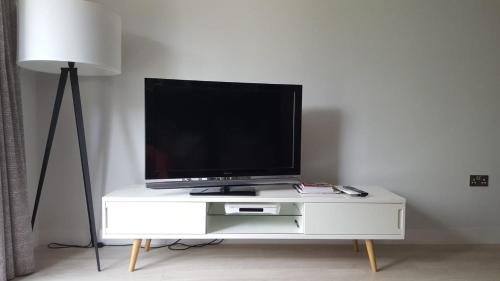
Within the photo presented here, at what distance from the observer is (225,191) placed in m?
1.73

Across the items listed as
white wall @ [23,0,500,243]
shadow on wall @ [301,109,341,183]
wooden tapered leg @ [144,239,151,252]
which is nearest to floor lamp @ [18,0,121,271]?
white wall @ [23,0,500,243]

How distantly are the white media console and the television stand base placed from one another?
0.15 ft

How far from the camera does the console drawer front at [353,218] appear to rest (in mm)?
1640

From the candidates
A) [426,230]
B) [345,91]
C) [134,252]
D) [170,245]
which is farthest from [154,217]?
[426,230]

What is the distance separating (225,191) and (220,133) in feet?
1.18

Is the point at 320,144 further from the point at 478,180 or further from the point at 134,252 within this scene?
the point at 134,252

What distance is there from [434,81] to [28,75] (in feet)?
9.56

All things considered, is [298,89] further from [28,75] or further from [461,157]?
[28,75]

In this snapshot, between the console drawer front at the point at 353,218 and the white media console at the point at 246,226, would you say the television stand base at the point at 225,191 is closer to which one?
the white media console at the point at 246,226

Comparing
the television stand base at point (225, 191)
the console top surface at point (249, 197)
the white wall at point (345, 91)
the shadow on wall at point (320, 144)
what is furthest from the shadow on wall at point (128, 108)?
the shadow on wall at point (320, 144)

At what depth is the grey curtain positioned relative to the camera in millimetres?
1461

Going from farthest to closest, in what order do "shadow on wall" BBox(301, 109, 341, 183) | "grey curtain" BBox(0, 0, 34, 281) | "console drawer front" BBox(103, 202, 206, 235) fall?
"shadow on wall" BBox(301, 109, 341, 183) → "console drawer front" BBox(103, 202, 206, 235) → "grey curtain" BBox(0, 0, 34, 281)

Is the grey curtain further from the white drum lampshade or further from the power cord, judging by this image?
the power cord

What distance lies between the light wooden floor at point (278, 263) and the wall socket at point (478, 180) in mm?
472
